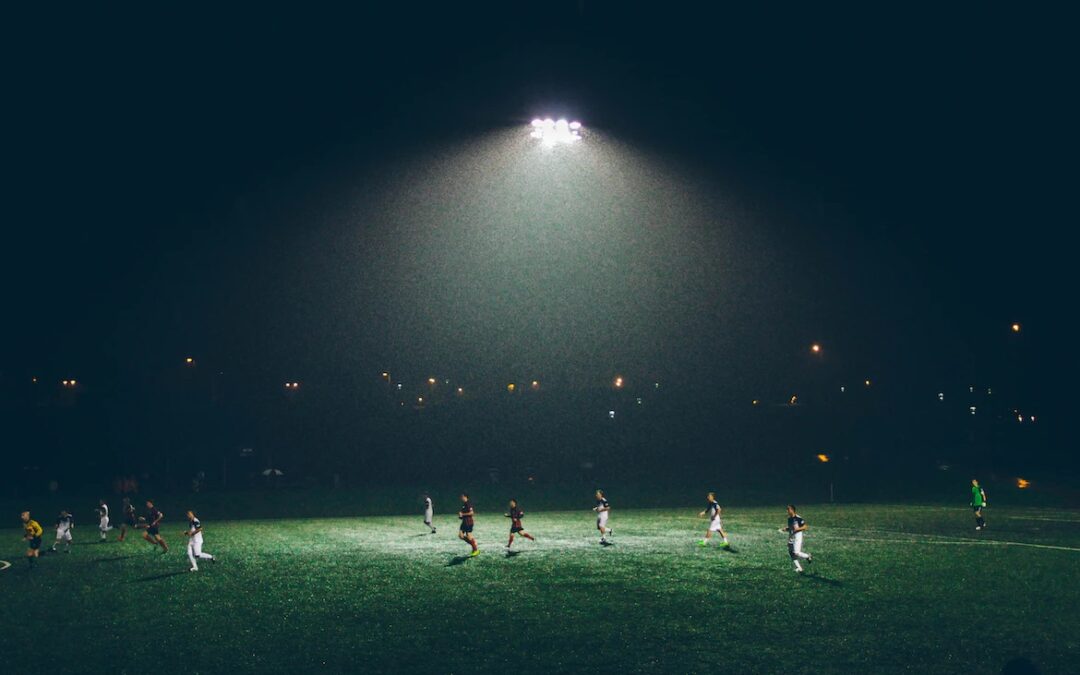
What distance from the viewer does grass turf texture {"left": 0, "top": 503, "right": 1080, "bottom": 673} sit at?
1658 cm

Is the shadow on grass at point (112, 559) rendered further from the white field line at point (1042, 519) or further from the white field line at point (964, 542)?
the white field line at point (1042, 519)

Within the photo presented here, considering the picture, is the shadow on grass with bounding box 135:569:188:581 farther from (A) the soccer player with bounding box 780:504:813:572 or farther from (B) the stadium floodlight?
(B) the stadium floodlight

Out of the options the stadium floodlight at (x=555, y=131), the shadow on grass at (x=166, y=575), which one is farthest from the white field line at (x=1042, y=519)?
the shadow on grass at (x=166, y=575)

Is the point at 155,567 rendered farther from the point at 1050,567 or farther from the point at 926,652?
the point at 1050,567

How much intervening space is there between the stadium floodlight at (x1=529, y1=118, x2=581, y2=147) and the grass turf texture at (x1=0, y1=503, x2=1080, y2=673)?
18257 millimetres

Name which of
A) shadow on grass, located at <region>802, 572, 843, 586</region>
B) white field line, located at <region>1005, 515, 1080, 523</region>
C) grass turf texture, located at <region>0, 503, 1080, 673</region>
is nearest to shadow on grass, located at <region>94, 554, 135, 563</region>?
grass turf texture, located at <region>0, 503, 1080, 673</region>

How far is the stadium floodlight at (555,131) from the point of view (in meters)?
39.0

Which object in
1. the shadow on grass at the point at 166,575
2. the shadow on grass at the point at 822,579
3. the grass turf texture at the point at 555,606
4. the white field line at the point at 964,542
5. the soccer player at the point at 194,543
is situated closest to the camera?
the grass turf texture at the point at 555,606

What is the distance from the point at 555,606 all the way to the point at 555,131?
80.5ft

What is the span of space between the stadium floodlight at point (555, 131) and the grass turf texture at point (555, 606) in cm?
1826

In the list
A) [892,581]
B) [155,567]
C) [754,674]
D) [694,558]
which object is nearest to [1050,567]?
[892,581]

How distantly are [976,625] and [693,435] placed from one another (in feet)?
198

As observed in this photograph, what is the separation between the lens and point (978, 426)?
9406 cm

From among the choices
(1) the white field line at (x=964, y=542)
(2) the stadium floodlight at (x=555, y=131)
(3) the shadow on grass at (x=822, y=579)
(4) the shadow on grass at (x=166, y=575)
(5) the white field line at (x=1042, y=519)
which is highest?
(2) the stadium floodlight at (x=555, y=131)
